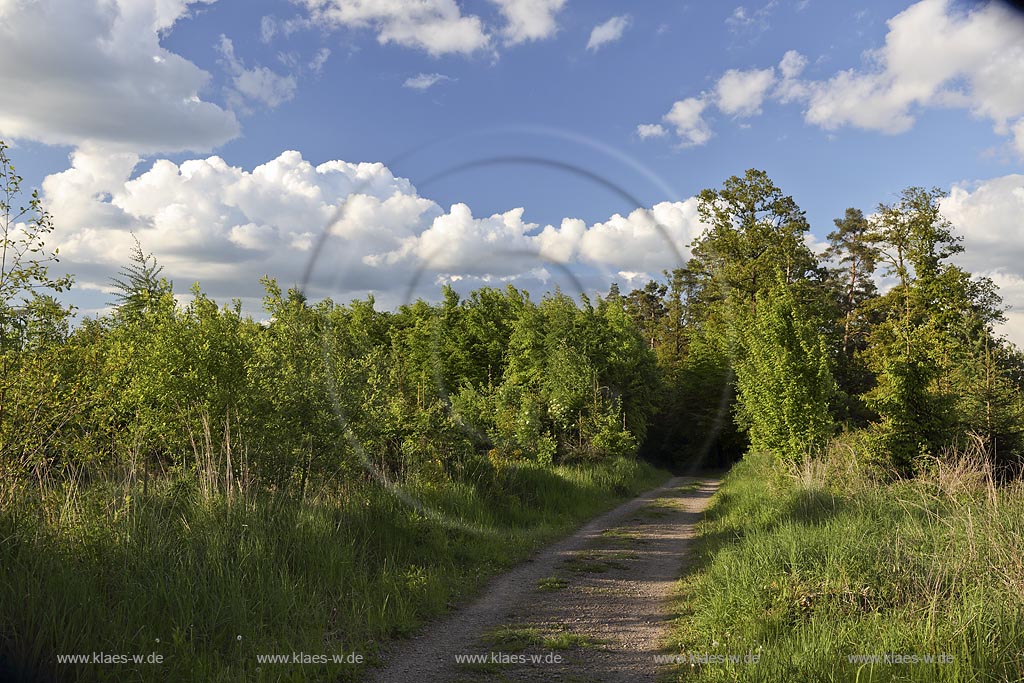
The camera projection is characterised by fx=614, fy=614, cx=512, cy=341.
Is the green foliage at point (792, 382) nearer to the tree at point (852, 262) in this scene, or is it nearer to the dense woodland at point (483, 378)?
the dense woodland at point (483, 378)

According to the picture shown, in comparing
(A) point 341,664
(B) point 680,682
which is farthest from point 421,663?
(B) point 680,682

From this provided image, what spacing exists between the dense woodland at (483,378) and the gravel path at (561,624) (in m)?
3.34

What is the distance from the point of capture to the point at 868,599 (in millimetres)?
6047

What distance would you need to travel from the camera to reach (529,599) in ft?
26.2

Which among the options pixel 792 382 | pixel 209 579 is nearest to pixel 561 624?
pixel 209 579

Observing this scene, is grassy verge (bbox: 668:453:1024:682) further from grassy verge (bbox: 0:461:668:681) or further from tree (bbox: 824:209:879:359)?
tree (bbox: 824:209:879:359)

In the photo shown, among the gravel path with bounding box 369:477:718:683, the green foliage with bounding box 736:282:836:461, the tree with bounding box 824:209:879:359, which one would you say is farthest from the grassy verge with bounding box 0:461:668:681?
the tree with bounding box 824:209:879:359

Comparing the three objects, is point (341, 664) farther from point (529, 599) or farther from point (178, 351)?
point (178, 351)

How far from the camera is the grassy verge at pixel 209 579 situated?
4.85 meters

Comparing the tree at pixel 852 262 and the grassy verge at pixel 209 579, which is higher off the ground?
the tree at pixel 852 262

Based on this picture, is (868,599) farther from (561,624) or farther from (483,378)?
(483,378)

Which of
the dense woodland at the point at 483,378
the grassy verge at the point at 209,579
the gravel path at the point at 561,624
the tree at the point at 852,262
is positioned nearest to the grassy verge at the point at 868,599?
the gravel path at the point at 561,624

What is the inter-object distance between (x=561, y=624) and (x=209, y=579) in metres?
3.78

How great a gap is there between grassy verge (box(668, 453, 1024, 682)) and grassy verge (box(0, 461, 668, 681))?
319 cm
